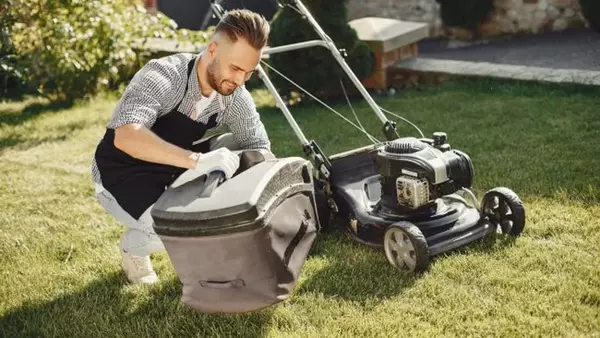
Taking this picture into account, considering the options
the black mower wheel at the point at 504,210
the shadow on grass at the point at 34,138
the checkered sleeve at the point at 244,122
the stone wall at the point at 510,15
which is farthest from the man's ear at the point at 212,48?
the stone wall at the point at 510,15

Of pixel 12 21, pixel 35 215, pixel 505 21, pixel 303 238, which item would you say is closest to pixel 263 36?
pixel 303 238

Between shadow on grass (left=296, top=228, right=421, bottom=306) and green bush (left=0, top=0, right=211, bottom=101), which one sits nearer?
shadow on grass (left=296, top=228, right=421, bottom=306)

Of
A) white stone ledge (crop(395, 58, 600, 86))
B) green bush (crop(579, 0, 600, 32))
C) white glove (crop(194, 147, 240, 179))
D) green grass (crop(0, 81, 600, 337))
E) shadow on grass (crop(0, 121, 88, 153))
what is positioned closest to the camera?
white glove (crop(194, 147, 240, 179))

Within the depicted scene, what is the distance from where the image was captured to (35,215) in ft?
14.1

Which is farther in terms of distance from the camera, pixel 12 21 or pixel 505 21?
pixel 505 21

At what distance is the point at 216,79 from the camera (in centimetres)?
278

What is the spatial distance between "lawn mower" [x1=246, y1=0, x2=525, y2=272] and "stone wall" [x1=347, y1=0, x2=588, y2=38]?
19.0 ft

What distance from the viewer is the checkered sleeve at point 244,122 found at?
321 centimetres

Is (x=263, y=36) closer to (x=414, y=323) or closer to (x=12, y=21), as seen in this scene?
(x=414, y=323)

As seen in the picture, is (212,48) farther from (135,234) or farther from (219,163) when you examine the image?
(135,234)

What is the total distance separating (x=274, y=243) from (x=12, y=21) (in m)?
5.02

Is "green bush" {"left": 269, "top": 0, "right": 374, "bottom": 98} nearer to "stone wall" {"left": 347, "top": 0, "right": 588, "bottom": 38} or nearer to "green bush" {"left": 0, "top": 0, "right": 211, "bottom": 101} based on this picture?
"green bush" {"left": 0, "top": 0, "right": 211, "bottom": 101}

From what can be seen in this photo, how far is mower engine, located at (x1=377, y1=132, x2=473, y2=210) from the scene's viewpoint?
3.19m

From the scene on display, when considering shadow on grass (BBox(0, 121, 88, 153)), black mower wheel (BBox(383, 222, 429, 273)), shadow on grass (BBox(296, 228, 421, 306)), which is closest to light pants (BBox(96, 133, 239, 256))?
shadow on grass (BBox(296, 228, 421, 306))
